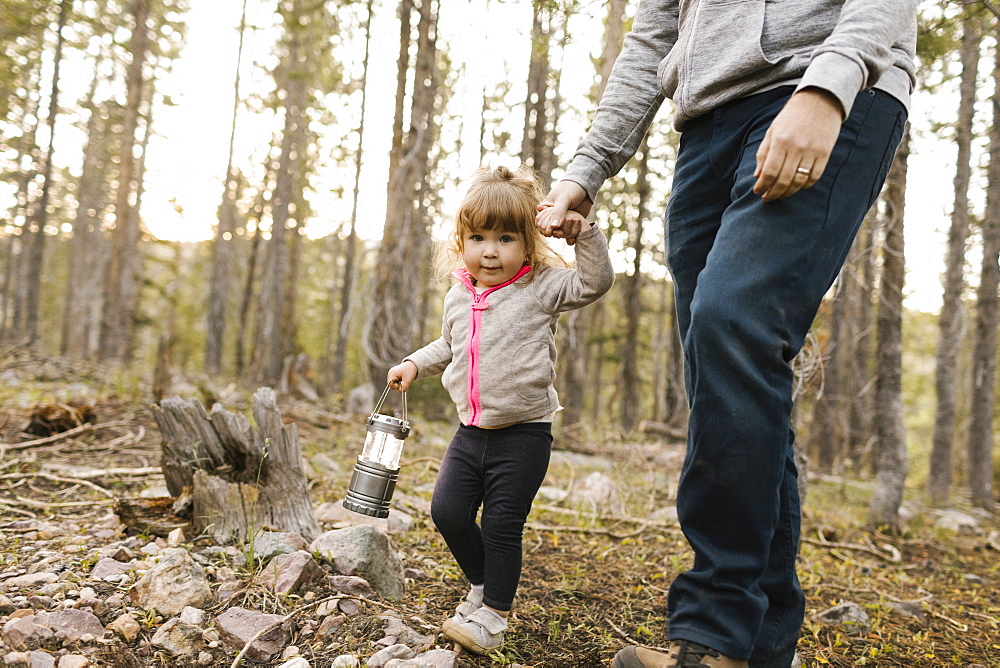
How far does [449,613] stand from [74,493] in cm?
237

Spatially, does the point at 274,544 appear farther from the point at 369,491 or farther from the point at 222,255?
the point at 222,255

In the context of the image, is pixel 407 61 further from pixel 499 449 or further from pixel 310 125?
pixel 310 125

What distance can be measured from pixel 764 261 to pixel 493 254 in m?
1.12

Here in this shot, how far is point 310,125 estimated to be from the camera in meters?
19.6

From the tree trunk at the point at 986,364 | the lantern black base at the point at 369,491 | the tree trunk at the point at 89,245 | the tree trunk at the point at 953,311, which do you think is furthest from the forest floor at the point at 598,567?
the tree trunk at the point at 89,245

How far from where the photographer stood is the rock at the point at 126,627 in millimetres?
1971

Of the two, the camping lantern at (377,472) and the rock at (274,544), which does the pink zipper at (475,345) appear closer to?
the camping lantern at (377,472)

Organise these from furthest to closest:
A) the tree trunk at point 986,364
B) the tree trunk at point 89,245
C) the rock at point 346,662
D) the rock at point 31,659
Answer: the tree trunk at point 89,245 → the tree trunk at point 986,364 → the rock at point 346,662 → the rock at point 31,659

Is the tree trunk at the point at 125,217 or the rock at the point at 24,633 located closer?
the rock at the point at 24,633

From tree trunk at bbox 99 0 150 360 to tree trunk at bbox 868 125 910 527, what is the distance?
11430 mm

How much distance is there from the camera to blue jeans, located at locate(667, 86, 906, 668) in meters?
1.36

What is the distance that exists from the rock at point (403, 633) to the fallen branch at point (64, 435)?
3.12 m

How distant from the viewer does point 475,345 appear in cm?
235

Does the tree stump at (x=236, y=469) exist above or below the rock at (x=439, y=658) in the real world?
above
